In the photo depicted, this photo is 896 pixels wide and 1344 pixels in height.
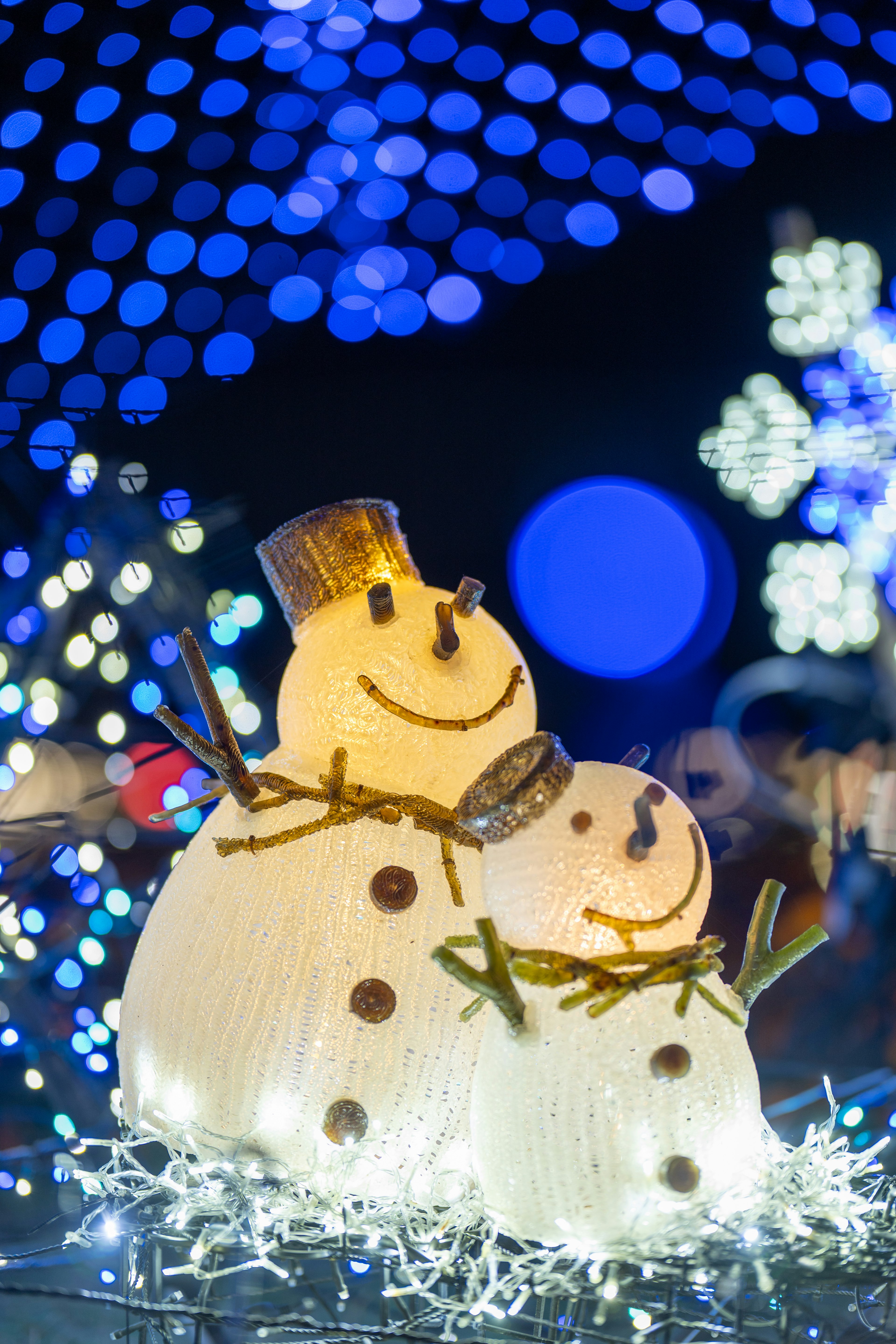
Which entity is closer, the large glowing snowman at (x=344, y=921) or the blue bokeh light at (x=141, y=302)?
the large glowing snowman at (x=344, y=921)

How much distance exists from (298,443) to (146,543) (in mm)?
300

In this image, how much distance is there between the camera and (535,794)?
647mm

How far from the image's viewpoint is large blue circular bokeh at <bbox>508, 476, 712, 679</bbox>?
1786mm

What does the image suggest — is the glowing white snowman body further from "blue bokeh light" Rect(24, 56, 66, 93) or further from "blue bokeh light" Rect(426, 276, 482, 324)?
"blue bokeh light" Rect(24, 56, 66, 93)

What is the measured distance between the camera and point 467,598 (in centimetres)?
84

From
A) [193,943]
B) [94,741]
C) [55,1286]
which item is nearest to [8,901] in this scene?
[94,741]

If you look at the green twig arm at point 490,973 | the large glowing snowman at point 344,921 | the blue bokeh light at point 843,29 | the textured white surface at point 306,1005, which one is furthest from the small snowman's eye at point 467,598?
the blue bokeh light at point 843,29

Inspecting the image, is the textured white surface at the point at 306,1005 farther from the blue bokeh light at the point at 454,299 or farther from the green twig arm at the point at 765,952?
the blue bokeh light at the point at 454,299

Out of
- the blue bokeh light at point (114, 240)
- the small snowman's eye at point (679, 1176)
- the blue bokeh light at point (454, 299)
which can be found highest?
the blue bokeh light at point (454, 299)

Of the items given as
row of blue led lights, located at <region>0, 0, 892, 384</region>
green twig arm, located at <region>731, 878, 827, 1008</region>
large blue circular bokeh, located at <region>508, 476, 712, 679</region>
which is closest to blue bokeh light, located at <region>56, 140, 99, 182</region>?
row of blue led lights, located at <region>0, 0, 892, 384</region>

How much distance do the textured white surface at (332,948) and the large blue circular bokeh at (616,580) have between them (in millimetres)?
953

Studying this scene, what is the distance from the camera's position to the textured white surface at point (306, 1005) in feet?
2.37

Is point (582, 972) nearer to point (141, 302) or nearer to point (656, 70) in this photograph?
point (141, 302)

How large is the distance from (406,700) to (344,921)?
0.63ft
